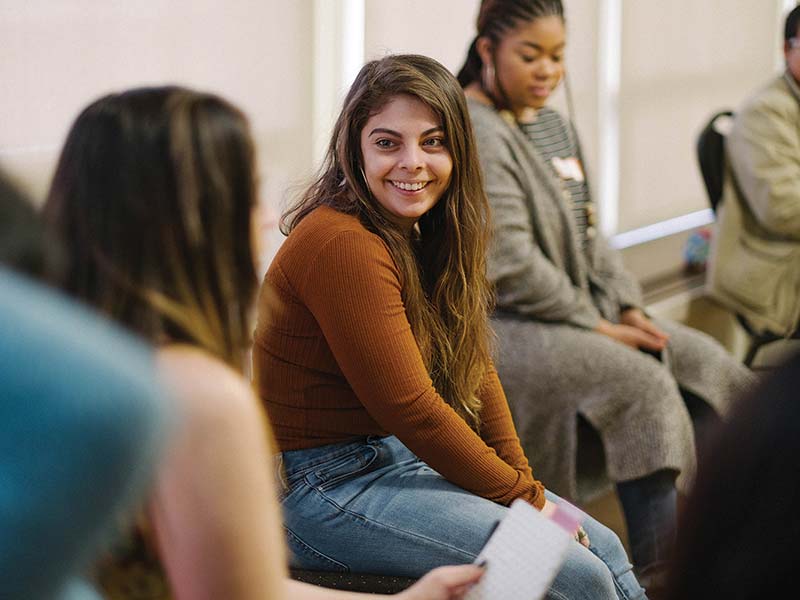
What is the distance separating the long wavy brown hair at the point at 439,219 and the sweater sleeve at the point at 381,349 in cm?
10

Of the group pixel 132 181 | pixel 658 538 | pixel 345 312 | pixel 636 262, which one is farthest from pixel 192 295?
pixel 636 262

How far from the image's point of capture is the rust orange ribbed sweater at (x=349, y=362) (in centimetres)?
165

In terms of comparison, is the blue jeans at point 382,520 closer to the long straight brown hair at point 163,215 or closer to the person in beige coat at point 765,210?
the long straight brown hair at point 163,215

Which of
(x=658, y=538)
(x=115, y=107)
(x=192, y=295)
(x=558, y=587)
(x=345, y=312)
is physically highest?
(x=115, y=107)

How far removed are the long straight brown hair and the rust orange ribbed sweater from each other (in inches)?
24.6

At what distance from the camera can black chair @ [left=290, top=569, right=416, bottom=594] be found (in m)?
1.62

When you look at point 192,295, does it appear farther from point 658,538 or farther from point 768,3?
point 768,3

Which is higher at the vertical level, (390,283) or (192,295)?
(192,295)

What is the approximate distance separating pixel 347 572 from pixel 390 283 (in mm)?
Result: 440

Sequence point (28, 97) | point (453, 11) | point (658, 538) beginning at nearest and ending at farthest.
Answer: point (28, 97)
point (658, 538)
point (453, 11)

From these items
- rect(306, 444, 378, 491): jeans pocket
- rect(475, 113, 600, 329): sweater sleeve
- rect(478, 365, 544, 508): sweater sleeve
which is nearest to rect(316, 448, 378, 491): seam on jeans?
rect(306, 444, 378, 491): jeans pocket

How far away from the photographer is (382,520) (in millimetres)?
1646

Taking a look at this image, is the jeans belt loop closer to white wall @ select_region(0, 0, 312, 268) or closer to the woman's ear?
white wall @ select_region(0, 0, 312, 268)

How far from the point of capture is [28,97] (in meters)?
2.12
